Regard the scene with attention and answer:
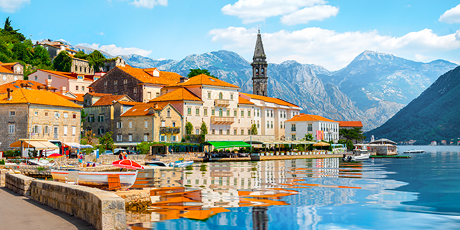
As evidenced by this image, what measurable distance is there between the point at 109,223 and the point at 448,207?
2051 cm

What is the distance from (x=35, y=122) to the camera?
58.3 m

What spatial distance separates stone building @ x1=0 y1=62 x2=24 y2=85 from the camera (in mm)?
86250

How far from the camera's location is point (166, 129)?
71188 millimetres

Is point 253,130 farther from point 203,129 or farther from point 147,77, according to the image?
point 147,77

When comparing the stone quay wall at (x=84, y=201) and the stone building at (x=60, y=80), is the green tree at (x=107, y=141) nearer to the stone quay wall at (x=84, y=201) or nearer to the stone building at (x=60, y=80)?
the stone building at (x=60, y=80)

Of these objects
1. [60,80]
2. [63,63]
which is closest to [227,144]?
[60,80]

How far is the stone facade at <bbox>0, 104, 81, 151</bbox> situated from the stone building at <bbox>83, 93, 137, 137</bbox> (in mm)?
10391

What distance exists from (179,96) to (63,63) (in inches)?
2026

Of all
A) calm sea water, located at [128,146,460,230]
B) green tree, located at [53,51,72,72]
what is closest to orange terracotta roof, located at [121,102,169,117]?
calm sea water, located at [128,146,460,230]

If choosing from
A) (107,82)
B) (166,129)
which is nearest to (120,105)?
(166,129)

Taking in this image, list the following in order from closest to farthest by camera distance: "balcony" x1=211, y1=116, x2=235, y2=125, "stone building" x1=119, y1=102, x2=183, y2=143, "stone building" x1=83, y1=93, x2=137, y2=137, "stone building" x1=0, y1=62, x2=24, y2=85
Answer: "stone building" x1=119, y1=102, x2=183, y2=143, "stone building" x1=83, y1=93, x2=137, y2=137, "balcony" x1=211, y1=116, x2=235, y2=125, "stone building" x1=0, y1=62, x2=24, y2=85

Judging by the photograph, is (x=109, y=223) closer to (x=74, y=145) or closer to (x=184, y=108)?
(x=74, y=145)

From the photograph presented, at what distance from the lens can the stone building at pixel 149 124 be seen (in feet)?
229

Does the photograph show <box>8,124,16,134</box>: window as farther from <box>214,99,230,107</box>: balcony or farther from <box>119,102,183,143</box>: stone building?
<box>214,99,230,107</box>: balcony
